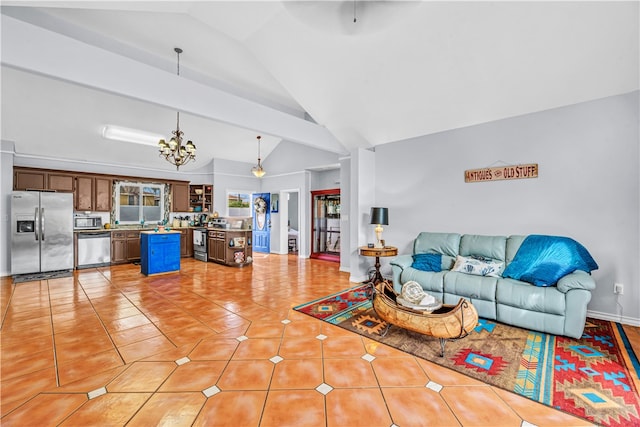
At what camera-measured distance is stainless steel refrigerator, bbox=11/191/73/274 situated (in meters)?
5.40

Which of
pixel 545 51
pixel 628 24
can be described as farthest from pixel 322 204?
pixel 628 24

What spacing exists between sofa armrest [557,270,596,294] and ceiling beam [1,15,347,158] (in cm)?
416

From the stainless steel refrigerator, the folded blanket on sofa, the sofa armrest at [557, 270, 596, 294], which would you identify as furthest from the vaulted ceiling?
the sofa armrest at [557, 270, 596, 294]

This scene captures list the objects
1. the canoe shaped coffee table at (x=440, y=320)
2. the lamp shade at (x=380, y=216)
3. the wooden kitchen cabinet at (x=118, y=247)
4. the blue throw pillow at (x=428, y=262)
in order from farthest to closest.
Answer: the wooden kitchen cabinet at (x=118, y=247) < the lamp shade at (x=380, y=216) < the blue throw pillow at (x=428, y=262) < the canoe shaped coffee table at (x=440, y=320)

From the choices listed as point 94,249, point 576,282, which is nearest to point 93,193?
point 94,249

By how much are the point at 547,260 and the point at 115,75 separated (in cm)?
533

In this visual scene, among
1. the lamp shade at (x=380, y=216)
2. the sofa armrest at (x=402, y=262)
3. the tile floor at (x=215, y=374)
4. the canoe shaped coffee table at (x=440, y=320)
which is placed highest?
the lamp shade at (x=380, y=216)

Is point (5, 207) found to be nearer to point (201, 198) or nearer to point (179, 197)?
point (179, 197)

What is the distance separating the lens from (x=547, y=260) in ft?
10.6

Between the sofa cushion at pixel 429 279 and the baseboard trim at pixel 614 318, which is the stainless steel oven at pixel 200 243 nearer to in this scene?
the sofa cushion at pixel 429 279

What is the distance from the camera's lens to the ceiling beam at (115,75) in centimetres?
252

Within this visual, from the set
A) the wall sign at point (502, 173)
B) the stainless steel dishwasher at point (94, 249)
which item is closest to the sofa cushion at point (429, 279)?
the wall sign at point (502, 173)

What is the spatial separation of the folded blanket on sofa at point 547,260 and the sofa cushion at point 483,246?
0.23 m

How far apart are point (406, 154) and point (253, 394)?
4.37 metres
